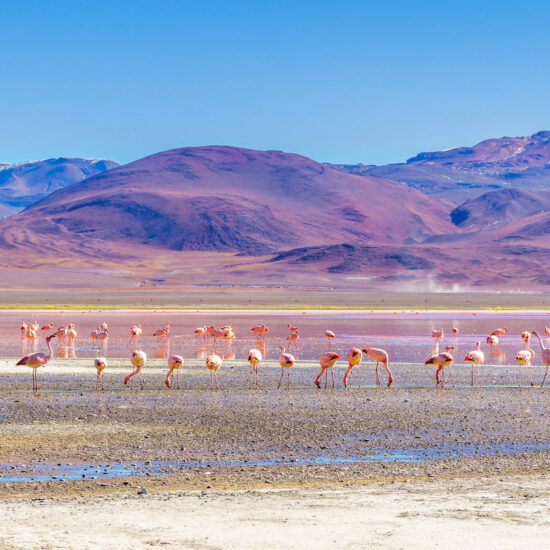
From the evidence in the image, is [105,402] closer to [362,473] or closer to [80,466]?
[80,466]

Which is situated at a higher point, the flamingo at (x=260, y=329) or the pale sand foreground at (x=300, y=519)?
the flamingo at (x=260, y=329)

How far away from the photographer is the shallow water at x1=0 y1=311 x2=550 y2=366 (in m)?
28.5

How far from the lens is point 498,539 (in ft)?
26.1

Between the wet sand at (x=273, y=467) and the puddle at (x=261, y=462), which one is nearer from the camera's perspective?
the wet sand at (x=273, y=467)

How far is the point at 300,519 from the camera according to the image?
868 centimetres

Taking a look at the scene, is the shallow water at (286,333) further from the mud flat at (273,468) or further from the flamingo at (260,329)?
the mud flat at (273,468)

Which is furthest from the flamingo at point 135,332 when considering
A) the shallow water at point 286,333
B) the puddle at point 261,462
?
the puddle at point 261,462

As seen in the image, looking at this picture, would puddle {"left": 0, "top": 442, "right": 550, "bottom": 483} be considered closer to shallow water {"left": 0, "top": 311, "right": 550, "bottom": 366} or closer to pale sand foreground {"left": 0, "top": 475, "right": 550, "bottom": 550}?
pale sand foreground {"left": 0, "top": 475, "right": 550, "bottom": 550}

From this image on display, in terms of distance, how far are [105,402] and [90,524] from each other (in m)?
8.29

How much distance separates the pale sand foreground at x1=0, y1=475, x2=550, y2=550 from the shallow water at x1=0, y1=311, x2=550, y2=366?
53.0 ft

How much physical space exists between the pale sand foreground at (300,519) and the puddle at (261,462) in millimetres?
1306

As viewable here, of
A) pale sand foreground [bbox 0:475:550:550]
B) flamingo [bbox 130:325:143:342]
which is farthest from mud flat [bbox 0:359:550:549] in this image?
flamingo [bbox 130:325:143:342]

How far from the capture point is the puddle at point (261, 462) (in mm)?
10812

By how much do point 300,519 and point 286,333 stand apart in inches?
1125
